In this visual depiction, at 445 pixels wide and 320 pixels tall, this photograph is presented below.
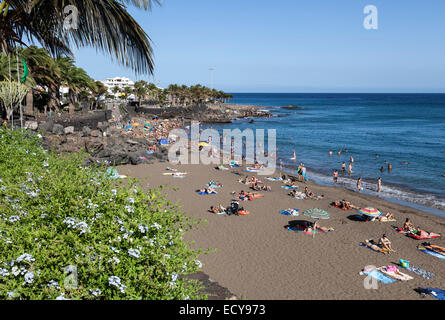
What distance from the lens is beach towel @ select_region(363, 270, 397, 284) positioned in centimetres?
1186

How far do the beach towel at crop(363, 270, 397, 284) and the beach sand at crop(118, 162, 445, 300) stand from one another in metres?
0.21

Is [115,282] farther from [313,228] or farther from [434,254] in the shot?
[434,254]

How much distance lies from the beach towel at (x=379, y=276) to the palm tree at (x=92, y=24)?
12.1 metres

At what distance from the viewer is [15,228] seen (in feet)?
14.3

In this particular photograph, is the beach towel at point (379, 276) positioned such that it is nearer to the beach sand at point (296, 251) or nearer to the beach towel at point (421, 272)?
the beach sand at point (296, 251)

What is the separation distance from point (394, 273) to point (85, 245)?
12.2 m

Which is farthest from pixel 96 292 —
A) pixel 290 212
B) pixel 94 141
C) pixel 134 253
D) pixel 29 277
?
pixel 94 141

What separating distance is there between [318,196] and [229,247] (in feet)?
35.0

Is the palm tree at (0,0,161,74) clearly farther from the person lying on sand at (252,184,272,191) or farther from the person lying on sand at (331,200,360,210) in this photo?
the person lying on sand at (252,184,272,191)

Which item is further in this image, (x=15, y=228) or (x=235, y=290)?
(x=235, y=290)

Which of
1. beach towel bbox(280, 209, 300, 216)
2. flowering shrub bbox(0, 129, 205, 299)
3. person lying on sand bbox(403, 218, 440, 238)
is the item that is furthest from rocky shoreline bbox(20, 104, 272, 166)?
person lying on sand bbox(403, 218, 440, 238)

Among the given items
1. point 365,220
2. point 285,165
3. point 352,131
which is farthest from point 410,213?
point 352,131

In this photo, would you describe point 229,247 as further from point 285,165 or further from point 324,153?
point 324,153
